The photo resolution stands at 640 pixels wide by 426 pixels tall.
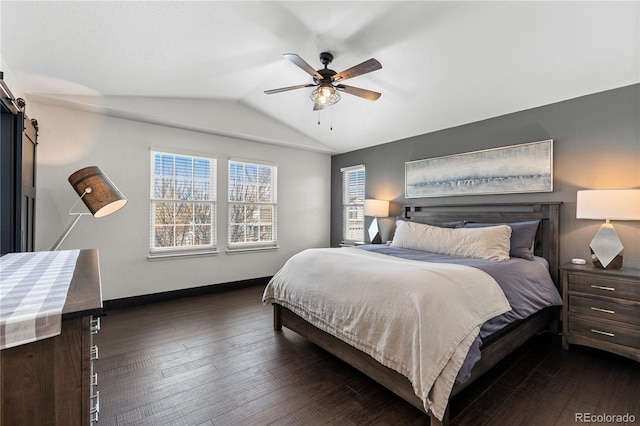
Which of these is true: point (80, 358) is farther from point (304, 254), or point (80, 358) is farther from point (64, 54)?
point (64, 54)

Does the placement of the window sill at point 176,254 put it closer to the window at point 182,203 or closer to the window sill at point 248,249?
the window at point 182,203

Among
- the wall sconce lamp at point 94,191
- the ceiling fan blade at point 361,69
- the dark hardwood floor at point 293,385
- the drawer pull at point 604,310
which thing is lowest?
the dark hardwood floor at point 293,385

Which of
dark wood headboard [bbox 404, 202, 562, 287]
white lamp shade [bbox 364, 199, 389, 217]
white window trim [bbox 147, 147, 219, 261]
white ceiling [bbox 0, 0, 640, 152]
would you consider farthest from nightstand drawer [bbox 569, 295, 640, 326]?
white window trim [bbox 147, 147, 219, 261]

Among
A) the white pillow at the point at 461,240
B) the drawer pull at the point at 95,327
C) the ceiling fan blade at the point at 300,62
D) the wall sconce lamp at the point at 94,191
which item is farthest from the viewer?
the white pillow at the point at 461,240

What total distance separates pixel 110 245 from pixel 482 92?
4947mm

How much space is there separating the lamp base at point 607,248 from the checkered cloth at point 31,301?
380 centimetres

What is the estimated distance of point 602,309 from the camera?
96.3 inches

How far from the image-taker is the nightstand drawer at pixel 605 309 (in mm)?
2291

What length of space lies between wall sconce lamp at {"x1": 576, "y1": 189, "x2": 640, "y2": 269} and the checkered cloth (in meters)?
3.69

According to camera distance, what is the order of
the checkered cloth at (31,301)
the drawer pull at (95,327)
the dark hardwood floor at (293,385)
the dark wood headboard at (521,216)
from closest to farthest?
the checkered cloth at (31,301) → the drawer pull at (95,327) → the dark hardwood floor at (293,385) → the dark wood headboard at (521,216)

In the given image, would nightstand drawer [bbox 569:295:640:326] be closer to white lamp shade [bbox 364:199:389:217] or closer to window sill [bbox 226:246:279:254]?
white lamp shade [bbox 364:199:389:217]

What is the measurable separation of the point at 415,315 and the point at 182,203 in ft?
12.3

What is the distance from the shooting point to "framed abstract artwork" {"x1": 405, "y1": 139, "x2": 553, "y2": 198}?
3273 millimetres

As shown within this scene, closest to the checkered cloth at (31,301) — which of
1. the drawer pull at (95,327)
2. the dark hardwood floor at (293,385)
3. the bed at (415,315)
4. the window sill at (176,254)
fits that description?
the drawer pull at (95,327)
